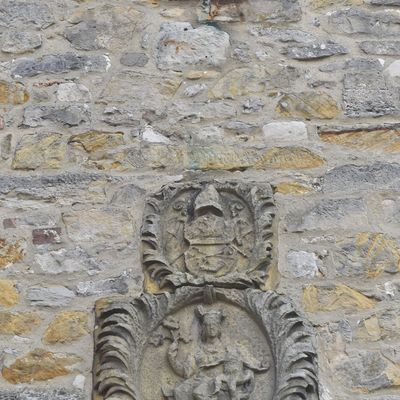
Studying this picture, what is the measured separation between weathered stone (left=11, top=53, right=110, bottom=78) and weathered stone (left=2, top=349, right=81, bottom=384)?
117 cm

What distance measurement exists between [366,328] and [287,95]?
3.28 feet

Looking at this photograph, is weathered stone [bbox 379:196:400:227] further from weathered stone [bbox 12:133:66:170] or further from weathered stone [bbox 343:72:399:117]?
weathered stone [bbox 12:133:66:170]

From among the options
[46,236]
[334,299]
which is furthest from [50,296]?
[334,299]

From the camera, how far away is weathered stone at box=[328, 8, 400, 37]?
455 centimetres

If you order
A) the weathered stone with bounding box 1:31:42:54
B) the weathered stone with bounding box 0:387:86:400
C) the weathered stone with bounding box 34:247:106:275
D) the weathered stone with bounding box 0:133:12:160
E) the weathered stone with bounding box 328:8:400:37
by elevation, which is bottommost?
the weathered stone with bounding box 0:387:86:400

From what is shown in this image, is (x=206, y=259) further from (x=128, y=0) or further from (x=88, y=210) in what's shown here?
(x=128, y=0)

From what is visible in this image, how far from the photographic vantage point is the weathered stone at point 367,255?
3.87 m

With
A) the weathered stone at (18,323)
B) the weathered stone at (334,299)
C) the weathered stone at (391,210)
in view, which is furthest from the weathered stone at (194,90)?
the weathered stone at (18,323)

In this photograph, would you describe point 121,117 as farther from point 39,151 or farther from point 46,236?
point 46,236

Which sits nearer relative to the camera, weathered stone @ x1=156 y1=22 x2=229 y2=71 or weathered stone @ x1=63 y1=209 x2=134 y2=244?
weathered stone @ x1=63 y1=209 x2=134 y2=244

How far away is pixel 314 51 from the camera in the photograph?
447cm

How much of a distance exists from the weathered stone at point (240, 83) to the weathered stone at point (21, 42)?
69cm

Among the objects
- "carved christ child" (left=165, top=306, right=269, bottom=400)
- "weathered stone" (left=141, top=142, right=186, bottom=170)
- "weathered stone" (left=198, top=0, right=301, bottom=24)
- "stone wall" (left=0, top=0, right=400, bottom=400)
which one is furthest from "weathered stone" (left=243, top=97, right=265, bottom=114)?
"carved christ child" (left=165, top=306, right=269, bottom=400)

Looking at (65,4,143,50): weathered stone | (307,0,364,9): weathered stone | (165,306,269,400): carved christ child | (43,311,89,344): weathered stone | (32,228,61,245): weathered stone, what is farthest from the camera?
(307,0,364,9): weathered stone
